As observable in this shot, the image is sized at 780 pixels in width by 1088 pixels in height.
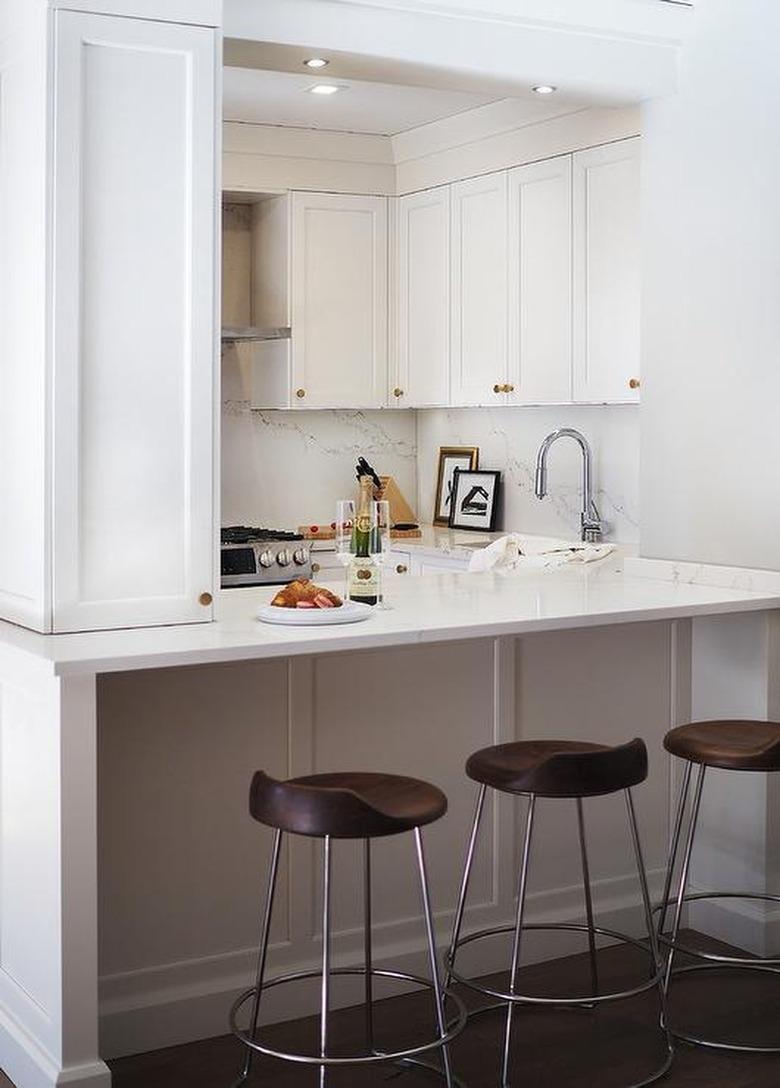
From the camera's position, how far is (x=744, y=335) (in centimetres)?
394

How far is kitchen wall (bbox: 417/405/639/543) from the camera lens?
5500mm

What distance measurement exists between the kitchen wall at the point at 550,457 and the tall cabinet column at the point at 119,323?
2588mm

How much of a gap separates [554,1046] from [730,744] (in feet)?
2.63

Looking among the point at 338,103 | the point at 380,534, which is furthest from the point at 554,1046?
the point at 338,103

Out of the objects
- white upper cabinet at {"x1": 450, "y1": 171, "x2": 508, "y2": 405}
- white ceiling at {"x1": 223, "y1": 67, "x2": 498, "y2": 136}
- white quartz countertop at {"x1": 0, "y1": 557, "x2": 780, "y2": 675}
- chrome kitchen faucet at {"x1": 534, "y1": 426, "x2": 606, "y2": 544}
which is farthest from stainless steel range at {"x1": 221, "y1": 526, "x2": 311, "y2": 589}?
white ceiling at {"x1": 223, "y1": 67, "x2": 498, "y2": 136}

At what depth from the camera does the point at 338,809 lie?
262 cm

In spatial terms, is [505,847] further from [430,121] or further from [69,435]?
[430,121]

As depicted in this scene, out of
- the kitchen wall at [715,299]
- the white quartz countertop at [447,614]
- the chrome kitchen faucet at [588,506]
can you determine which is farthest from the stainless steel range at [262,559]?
the kitchen wall at [715,299]

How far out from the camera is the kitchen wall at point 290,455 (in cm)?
639

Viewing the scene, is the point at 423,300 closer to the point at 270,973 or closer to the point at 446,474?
the point at 446,474

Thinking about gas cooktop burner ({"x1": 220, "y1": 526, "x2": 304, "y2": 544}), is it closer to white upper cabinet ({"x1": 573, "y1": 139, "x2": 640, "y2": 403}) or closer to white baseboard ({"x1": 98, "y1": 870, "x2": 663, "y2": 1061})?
white upper cabinet ({"x1": 573, "y1": 139, "x2": 640, "y2": 403})

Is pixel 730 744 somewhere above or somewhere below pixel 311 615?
below

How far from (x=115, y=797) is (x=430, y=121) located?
3.72 m

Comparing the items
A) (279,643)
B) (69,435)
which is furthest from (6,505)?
(279,643)
